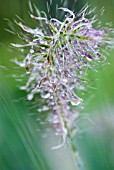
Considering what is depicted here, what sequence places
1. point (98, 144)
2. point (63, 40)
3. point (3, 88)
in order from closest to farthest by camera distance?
point (63, 40)
point (3, 88)
point (98, 144)

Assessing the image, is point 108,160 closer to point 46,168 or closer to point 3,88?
point 46,168

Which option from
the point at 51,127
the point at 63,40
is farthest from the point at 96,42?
the point at 51,127

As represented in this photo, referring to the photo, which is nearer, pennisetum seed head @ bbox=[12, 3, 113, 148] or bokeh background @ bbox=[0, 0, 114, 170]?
pennisetum seed head @ bbox=[12, 3, 113, 148]

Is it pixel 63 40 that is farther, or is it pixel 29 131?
pixel 29 131

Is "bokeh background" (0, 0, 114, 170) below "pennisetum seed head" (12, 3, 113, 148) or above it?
below

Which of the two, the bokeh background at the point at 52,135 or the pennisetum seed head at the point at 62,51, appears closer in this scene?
the pennisetum seed head at the point at 62,51

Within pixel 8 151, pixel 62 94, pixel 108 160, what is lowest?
pixel 108 160

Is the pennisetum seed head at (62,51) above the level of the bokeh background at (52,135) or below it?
above

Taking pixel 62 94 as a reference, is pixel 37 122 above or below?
below
